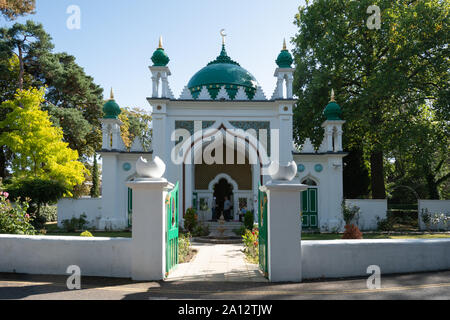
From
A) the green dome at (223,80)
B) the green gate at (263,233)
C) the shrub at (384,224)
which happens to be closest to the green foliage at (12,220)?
the green gate at (263,233)

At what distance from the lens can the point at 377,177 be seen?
19.9 m

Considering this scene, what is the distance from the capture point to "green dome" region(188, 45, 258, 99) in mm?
17797

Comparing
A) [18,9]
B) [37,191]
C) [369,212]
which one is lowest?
[369,212]

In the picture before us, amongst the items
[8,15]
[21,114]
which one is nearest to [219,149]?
[21,114]

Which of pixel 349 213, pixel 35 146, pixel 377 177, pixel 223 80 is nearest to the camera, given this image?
pixel 349 213

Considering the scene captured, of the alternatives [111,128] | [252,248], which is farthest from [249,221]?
[111,128]

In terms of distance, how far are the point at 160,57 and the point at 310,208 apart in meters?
9.54

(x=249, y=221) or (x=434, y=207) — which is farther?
(x=434, y=207)

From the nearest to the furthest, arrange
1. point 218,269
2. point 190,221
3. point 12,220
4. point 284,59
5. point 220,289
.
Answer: point 220,289 < point 218,269 < point 12,220 < point 190,221 < point 284,59

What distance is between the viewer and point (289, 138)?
15969mm

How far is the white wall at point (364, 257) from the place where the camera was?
6.79 meters

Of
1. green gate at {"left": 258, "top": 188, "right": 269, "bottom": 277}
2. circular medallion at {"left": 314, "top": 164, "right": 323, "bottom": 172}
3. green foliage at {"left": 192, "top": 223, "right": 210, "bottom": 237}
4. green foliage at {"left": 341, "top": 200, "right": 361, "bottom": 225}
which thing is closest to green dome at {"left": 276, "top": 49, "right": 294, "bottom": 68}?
circular medallion at {"left": 314, "top": 164, "right": 323, "bottom": 172}

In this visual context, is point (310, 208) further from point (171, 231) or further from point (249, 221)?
point (171, 231)
